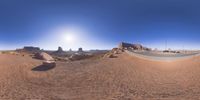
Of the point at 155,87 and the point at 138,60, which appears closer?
the point at 155,87

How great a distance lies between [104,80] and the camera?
28234mm

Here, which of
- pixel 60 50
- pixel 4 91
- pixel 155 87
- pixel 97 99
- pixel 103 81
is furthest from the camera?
pixel 60 50

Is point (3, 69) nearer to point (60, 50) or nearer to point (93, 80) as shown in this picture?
point (93, 80)

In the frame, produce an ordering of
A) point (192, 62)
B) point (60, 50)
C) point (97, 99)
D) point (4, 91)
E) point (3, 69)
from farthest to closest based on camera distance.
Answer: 1. point (60, 50)
2. point (192, 62)
3. point (3, 69)
4. point (4, 91)
5. point (97, 99)

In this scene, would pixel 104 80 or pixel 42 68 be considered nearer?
pixel 104 80

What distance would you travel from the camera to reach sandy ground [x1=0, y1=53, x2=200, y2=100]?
2283 centimetres

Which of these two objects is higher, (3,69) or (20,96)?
(3,69)

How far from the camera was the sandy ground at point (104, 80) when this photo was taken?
2283 cm

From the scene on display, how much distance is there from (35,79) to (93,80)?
6.75 meters

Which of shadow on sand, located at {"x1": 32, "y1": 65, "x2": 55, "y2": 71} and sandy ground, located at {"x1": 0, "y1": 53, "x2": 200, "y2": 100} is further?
shadow on sand, located at {"x1": 32, "y1": 65, "x2": 55, "y2": 71}

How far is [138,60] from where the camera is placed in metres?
38.0

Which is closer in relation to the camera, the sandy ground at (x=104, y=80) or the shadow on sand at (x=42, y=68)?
the sandy ground at (x=104, y=80)

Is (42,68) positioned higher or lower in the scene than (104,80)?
higher

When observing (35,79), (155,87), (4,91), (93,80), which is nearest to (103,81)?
(93,80)
